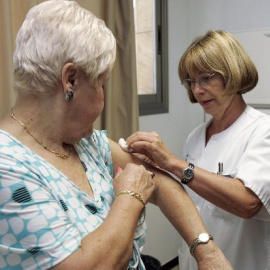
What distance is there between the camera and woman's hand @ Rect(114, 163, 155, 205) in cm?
89

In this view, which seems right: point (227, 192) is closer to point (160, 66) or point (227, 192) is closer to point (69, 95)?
point (69, 95)

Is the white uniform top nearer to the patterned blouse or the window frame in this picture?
the patterned blouse

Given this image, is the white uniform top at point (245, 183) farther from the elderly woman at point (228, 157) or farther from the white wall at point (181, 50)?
the white wall at point (181, 50)

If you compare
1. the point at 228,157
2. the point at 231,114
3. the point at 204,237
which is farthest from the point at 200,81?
the point at 204,237

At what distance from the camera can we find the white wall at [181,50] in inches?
103

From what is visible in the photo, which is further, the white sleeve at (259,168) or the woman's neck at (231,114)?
the woman's neck at (231,114)

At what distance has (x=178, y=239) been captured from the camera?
3.01m

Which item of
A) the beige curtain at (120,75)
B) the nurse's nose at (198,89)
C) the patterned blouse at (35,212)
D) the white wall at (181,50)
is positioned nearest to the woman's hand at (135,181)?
the patterned blouse at (35,212)

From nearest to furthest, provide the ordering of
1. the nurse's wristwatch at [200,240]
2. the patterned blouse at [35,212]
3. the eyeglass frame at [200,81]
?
the patterned blouse at [35,212] < the nurse's wristwatch at [200,240] < the eyeglass frame at [200,81]

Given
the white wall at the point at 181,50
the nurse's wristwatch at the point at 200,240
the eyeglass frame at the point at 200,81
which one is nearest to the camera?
the nurse's wristwatch at the point at 200,240

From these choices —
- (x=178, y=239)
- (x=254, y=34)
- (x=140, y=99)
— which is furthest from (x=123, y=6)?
(x=178, y=239)

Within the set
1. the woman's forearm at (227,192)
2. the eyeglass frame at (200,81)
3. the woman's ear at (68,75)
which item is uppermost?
the woman's ear at (68,75)

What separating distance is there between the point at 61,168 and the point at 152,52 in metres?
2.01

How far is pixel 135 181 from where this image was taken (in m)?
0.92
